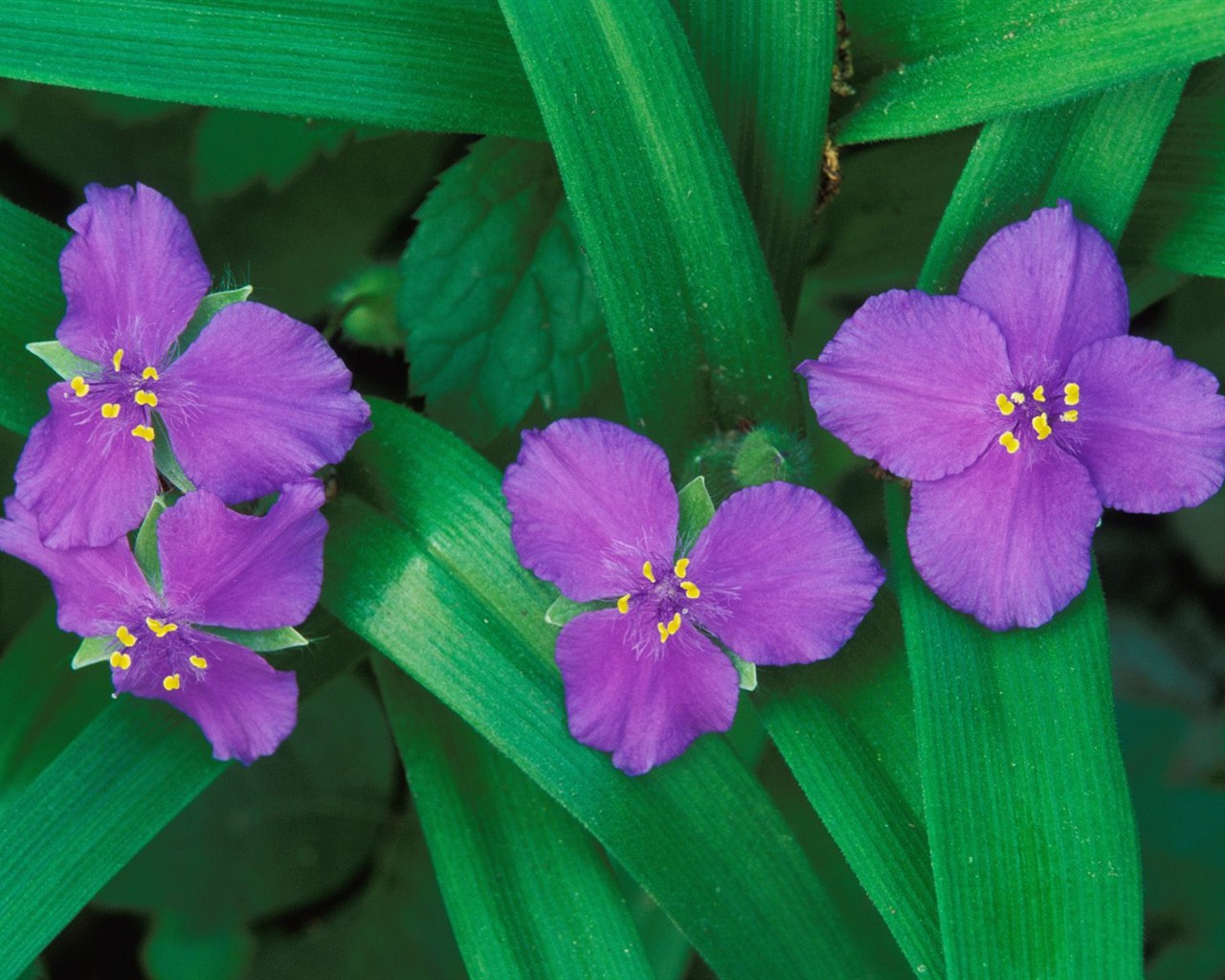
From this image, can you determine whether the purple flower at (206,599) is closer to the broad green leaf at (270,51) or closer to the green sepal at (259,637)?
the green sepal at (259,637)

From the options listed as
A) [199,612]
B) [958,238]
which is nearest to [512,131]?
[958,238]

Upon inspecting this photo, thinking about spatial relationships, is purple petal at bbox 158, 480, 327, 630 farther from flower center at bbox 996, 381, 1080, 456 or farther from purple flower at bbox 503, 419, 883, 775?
flower center at bbox 996, 381, 1080, 456

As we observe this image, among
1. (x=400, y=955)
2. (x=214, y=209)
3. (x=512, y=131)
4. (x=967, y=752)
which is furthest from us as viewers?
(x=400, y=955)

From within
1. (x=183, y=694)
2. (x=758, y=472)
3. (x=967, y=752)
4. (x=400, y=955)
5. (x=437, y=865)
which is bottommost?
(x=400, y=955)

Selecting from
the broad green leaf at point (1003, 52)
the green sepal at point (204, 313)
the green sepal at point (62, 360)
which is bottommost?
the green sepal at point (62, 360)

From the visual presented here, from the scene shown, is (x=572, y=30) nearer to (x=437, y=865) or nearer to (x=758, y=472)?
(x=758, y=472)

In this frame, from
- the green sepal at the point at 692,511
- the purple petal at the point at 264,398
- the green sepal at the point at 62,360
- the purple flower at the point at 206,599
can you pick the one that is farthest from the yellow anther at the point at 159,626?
the green sepal at the point at 692,511

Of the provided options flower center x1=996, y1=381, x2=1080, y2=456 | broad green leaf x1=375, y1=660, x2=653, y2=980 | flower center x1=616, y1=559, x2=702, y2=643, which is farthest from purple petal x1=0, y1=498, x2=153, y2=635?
flower center x1=996, y1=381, x2=1080, y2=456

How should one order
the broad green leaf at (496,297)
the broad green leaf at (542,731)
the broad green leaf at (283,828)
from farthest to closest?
the broad green leaf at (283,828) → the broad green leaf at (496,297) → the broad green leaf at (542,731)

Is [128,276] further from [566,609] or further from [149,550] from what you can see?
[566,609]
